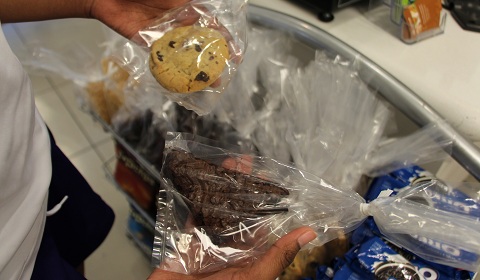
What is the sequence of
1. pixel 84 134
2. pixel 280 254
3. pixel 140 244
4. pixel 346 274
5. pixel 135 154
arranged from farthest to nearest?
1. pixel 84 134
2. pixel 140 244
3. pixel 135 154
4. pixel 346 274
5. pixel 280 254

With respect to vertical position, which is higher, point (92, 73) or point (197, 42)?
point (197, 42)

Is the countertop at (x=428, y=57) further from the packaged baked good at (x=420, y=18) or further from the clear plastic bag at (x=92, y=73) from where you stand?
the clear plastic bag at (x=92, y=73)

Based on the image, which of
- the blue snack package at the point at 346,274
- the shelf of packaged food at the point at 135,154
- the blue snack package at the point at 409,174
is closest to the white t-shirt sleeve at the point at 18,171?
Result: the shelf of packaged food at the point at 135,154

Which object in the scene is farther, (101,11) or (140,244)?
(140,244)

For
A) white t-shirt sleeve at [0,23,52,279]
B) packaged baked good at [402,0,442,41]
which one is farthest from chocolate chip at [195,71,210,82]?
packaged baked good at [402,0,442,41]

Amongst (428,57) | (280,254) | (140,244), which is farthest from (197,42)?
(140,244)

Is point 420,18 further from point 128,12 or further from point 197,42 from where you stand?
point 128,12

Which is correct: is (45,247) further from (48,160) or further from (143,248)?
(143,248)
